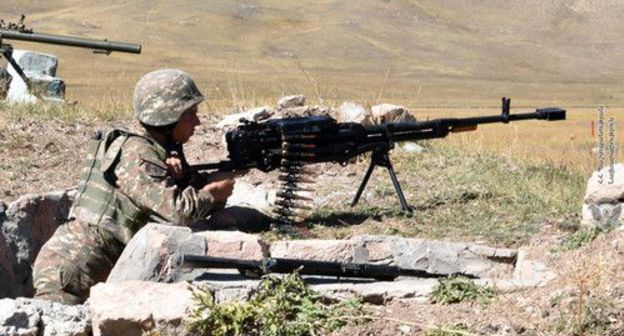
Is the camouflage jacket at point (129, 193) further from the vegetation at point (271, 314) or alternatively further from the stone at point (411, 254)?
the vegetation at point (271, 314)

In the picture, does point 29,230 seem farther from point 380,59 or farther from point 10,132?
point 380,59

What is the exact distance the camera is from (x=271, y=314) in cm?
489

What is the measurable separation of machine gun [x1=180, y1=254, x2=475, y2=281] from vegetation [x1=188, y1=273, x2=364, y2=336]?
25cm

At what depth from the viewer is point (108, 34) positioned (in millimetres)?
74000

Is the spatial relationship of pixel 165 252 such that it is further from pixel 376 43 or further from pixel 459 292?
pixel 376 43

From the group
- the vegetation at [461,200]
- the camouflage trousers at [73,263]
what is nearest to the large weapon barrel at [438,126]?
the vegetation at [461,200]

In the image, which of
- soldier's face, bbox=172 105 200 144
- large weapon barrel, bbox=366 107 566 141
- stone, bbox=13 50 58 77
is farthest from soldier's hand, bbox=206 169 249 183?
stone, bbox=13 50 58 77

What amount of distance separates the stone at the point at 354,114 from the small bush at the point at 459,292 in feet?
22.2

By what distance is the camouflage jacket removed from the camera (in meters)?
6.15

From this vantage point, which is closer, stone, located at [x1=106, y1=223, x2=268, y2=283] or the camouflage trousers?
stone, located at [x1=106, y1=223, x2=268, y2=283]

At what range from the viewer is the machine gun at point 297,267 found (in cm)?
531

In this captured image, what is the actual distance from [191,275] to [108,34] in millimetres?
70021

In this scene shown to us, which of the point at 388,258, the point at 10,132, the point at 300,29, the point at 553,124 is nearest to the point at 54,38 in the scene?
the point at 10,132

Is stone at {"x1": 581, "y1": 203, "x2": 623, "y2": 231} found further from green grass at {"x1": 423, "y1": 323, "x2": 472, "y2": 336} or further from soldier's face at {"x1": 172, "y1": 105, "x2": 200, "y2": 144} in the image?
green grass at {"x1": 423, "y1": 323, "x2": 472, "y2": 336}
